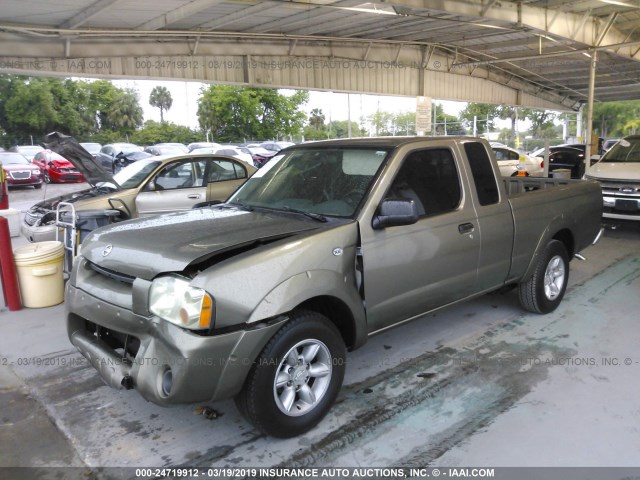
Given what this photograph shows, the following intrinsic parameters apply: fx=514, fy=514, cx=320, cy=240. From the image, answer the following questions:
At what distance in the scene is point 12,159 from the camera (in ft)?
69.4

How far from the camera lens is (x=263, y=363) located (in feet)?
9.35

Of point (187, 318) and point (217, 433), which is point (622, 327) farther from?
point (187, 318)

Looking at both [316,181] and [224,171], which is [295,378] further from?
[224,171]

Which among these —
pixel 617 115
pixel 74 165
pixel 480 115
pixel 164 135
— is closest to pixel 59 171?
pixel 74 165

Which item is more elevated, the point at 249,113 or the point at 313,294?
the point at 249,113

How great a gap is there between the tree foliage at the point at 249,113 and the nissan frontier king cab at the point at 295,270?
105 feet

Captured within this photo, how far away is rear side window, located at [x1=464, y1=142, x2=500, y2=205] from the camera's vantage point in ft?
14.2

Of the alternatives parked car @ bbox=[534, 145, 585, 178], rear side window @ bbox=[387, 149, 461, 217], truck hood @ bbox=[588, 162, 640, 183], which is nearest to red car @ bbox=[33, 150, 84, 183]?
parked car @ bbox=[534, 145, 585, 178]

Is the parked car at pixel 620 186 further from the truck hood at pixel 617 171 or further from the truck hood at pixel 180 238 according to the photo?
the truck hood at pixel 180 238

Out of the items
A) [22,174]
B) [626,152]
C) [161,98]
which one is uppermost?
[161,98]

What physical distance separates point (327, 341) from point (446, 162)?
1.87 metres

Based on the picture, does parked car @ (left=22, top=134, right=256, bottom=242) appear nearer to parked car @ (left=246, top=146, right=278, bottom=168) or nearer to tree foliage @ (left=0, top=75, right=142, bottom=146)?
parked car @ (left=246, top=146, right=278, bottom=168)

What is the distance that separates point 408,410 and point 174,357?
5.48 ft

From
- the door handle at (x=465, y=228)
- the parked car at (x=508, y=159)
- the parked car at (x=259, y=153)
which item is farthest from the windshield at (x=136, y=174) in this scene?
the parked car at (x=259, y=153)
